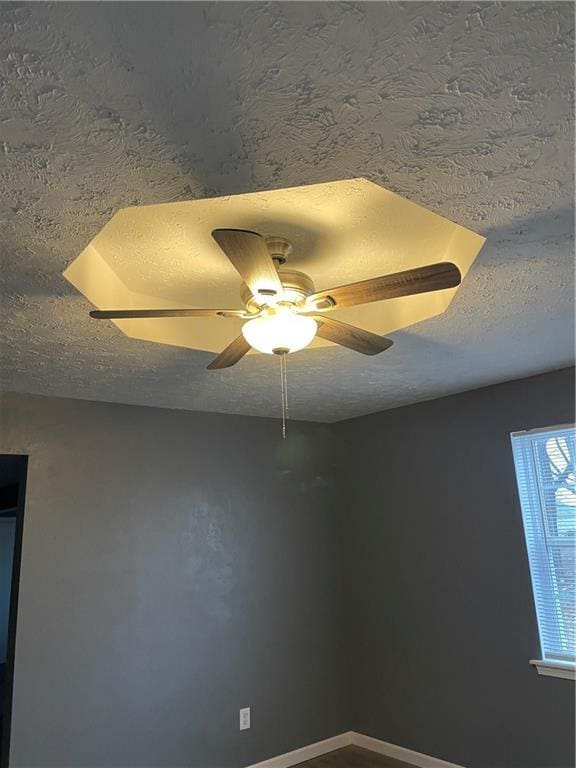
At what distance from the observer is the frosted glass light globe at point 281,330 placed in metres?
1.75

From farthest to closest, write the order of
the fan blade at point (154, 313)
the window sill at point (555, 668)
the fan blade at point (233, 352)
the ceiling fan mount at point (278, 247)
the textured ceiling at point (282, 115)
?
the window sill at point (555, 668)
the fan blade at point (233, 352)
the ceiling fan mount at point (278, 247)
the fan blade at point (154, 313)
the textured ceiling at point (282, 115)

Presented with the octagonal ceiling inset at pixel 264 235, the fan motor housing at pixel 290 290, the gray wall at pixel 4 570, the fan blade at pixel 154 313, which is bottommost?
the gray wall at pixel 4 570

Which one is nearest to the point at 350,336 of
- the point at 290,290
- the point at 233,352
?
the point at 290,290

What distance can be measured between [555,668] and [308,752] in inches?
69.3

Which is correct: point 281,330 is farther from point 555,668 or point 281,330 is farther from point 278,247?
point 555,668

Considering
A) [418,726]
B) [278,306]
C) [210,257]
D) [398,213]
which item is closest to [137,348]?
[210,257]

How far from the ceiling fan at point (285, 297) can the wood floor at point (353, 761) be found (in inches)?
116

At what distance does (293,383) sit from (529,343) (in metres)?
1.23

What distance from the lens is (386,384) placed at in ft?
11.0

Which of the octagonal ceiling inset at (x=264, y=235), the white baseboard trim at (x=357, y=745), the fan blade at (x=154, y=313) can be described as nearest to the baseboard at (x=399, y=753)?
the white baseboard trim at (x=357, y=745)

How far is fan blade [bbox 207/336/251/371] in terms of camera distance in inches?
79.3

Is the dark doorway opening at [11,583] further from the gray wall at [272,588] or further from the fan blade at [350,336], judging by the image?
the fan blade at [350,336]

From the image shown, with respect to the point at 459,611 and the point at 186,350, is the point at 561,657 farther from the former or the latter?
the point at 186,350

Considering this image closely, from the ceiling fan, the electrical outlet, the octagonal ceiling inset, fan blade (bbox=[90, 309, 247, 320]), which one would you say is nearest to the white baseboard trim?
the electrical outlet
